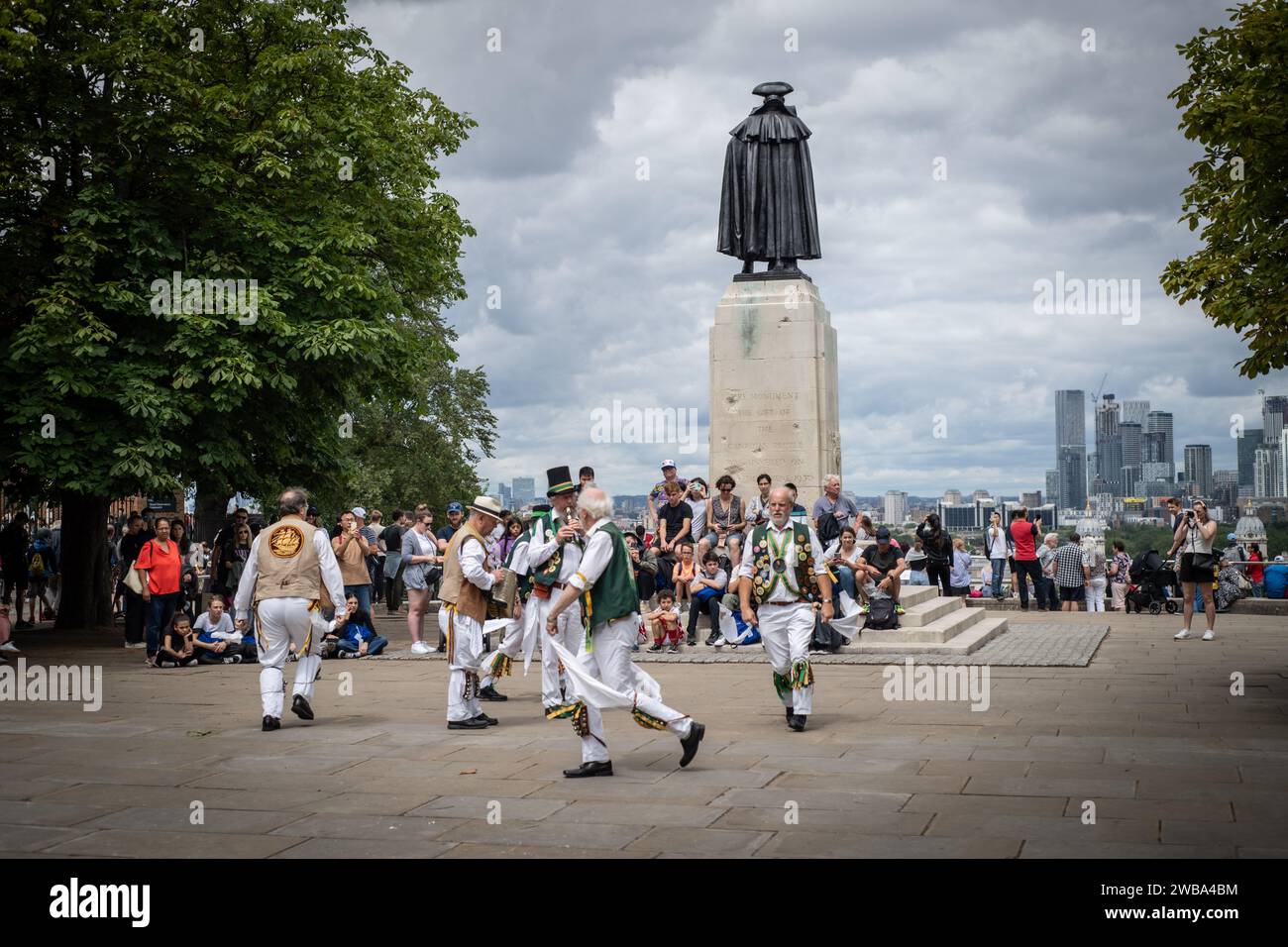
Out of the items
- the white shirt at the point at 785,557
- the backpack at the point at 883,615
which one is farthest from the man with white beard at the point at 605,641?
the backpack at the point at 883,615

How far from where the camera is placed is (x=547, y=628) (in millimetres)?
8953

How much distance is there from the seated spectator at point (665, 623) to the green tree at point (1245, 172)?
7.43 m

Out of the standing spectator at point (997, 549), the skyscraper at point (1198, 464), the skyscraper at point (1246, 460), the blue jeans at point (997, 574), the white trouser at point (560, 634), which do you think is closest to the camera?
the white trouser at point (560, 634)

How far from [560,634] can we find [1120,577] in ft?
63.8

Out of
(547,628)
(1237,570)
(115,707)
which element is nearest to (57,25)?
(115,707)

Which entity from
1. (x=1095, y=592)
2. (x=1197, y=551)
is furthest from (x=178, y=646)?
(x=1095, y=592)

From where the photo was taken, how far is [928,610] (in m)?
18.2

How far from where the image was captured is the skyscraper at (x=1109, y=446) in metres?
95.6

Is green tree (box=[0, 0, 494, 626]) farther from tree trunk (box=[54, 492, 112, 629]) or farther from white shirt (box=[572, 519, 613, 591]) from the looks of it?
white shirt (box=[572, 519, 613, 591])

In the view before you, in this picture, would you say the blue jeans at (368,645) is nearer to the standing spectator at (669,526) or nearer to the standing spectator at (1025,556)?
the standing spectator at (669,526)

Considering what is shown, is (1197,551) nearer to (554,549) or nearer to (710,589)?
(710,589)

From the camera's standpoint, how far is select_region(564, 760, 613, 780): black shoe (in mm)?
8484
